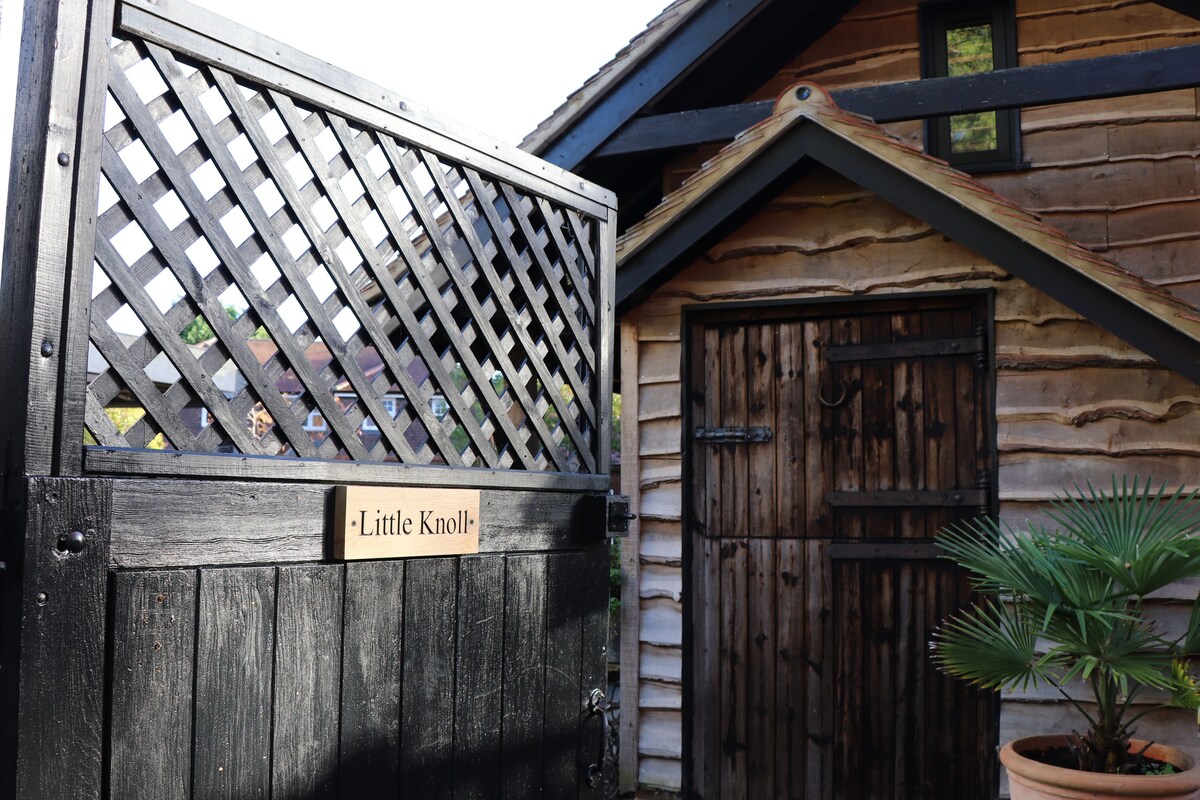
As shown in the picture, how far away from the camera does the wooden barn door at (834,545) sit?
14.7 ft

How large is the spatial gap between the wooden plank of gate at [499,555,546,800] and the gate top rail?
0.78 feet

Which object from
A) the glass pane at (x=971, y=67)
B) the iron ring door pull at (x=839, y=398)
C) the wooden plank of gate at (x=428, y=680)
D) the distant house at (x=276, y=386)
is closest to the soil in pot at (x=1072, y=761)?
the iron ring door pull at (x=839, y=398)

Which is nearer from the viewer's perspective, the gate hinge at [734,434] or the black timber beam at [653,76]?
the gate hinge at [734,434]

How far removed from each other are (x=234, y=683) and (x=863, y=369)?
3.45 m

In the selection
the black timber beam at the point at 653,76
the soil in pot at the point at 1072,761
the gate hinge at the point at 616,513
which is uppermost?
the black timber beam at the point at 653,76

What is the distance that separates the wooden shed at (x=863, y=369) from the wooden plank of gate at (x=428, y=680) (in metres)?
2.56

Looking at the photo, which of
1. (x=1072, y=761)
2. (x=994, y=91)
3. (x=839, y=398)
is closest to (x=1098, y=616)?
(x=1072, y=761)

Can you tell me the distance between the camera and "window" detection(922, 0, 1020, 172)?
5113 millimetres

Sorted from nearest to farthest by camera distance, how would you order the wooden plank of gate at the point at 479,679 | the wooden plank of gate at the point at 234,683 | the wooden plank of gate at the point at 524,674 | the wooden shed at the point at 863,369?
the wooden plank of gate at the point at 234,683, the wooden plank of gate at the point at 479,679, the wooden plank of gate at the point at 524,674, the wooden shed at the point at 863,369

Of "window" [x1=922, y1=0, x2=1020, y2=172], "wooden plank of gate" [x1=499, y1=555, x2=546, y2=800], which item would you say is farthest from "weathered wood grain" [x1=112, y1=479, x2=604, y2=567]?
"window" [x1=922, y1=0, x2=1020, y2=172]

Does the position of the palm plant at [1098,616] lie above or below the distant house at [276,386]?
below

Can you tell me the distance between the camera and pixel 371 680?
7.07ft

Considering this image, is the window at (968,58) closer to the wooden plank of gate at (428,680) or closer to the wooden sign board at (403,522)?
the wooden sign board at (403,522)

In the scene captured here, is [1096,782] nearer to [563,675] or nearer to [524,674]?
[563,675]
